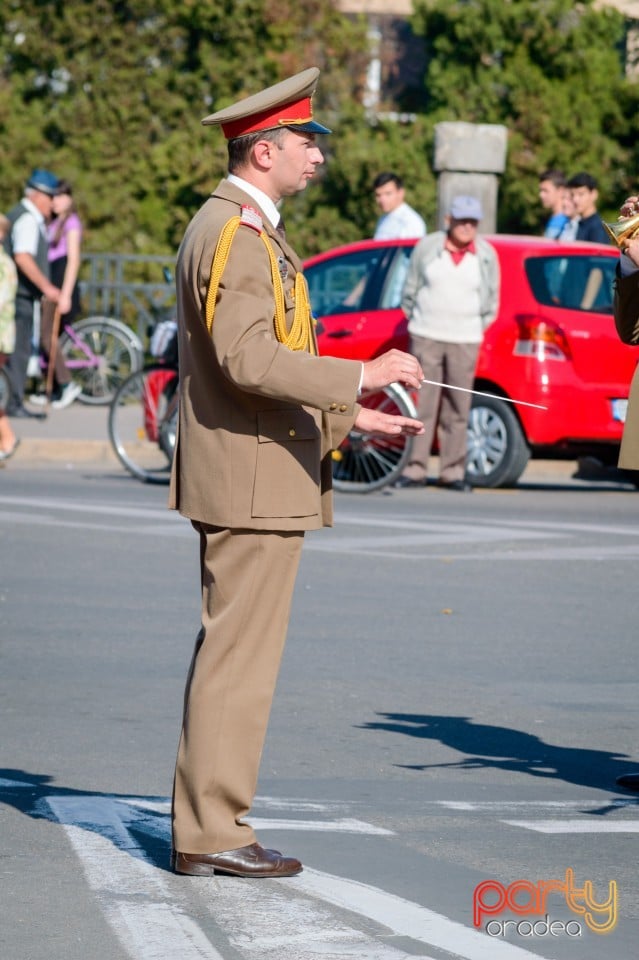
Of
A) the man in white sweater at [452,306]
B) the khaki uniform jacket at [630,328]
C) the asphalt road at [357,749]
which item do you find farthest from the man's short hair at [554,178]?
the khaki uniform jacket at [630,328]

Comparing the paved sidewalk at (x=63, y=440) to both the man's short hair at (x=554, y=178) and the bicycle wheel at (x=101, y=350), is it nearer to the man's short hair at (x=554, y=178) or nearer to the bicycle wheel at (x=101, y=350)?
the bicycle wheel at (x=101, y=350)

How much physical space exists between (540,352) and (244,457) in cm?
989

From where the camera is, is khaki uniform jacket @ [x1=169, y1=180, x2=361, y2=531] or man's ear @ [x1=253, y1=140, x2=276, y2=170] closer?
khaki uniform jacket @ [x1=169, y1=180, x2=361, y2=531]

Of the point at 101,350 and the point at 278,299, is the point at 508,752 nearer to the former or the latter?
the point at 278,299

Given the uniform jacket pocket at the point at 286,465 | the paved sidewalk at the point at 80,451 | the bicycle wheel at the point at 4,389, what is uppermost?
the uniform jacket pocket at the point at 286,465

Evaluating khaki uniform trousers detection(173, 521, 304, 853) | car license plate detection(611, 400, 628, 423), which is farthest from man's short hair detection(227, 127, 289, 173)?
car license plate detection(611, 400, 628, 423)

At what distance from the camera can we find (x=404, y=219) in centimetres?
1700

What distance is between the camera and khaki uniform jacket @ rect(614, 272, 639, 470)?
600cm

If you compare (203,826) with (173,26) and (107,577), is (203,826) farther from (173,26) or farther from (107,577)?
(173,26)

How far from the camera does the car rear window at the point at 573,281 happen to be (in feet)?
48.2

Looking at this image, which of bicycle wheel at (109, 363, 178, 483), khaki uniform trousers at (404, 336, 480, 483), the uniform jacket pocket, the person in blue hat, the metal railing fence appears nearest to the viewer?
the uniform jacket pocket

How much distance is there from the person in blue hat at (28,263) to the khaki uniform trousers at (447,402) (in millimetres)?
4911

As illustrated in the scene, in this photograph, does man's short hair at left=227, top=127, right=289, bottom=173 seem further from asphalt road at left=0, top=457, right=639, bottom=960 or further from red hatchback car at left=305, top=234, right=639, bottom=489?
red hatchback car at left=305, top=234, right=639, bottom=489

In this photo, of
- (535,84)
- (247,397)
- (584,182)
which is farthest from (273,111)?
(535,84)
